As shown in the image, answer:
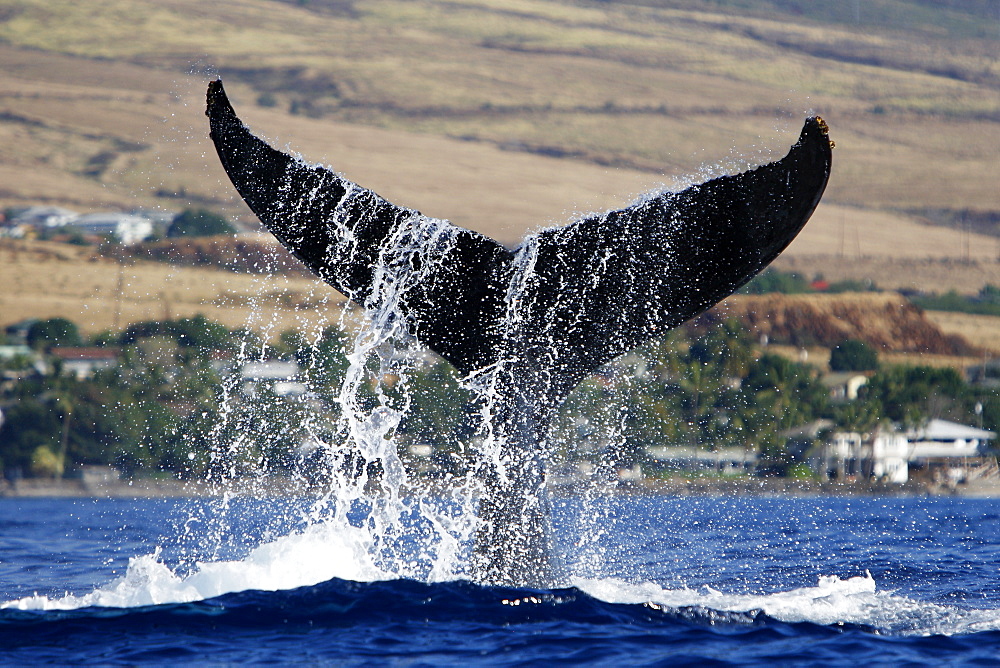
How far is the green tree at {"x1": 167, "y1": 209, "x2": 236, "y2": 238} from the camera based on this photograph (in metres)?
125

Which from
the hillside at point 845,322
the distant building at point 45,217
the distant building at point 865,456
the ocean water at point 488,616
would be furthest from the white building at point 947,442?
the distant building at point 45,217

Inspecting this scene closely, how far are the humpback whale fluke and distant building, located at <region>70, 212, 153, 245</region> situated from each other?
122191 mm

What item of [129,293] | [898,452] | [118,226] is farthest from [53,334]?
[898,452]

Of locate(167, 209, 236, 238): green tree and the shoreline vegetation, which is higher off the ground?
locate(167, 209, 236, 238): green tree

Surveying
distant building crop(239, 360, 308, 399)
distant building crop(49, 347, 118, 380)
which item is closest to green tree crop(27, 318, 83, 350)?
distant building crop(49, 347, 118, 380)

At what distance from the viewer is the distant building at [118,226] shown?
126812mm

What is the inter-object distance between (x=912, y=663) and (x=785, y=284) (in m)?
110

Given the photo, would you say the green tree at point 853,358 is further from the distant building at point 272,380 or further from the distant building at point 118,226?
the distant building at point 118,226

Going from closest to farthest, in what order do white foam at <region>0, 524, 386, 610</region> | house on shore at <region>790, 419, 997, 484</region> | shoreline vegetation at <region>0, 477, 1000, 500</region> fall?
white foam at <region>0, 524, 386, 610</region> → shoreline vegetation at <region>0, 477, 1000, 500</region> → house on shore at <region>790, 419, 997, 484</region>

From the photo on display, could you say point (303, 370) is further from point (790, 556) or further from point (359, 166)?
point (359, 166)

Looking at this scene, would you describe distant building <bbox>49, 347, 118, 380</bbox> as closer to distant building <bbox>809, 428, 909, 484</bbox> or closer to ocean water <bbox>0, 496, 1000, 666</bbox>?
distant building <bbox>809, 428, 909, 484</bbox>

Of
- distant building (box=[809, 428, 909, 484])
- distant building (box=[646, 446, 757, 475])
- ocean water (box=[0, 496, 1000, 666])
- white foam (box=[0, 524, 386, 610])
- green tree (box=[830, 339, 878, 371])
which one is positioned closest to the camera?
ocean water (box=[0, 496, 1000, 666])

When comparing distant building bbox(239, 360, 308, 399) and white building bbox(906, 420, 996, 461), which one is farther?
white building bbox(906, 420, 996, 461)

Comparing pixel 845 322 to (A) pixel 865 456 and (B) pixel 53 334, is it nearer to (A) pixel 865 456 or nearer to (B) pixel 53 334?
(A) pixel 865 456
